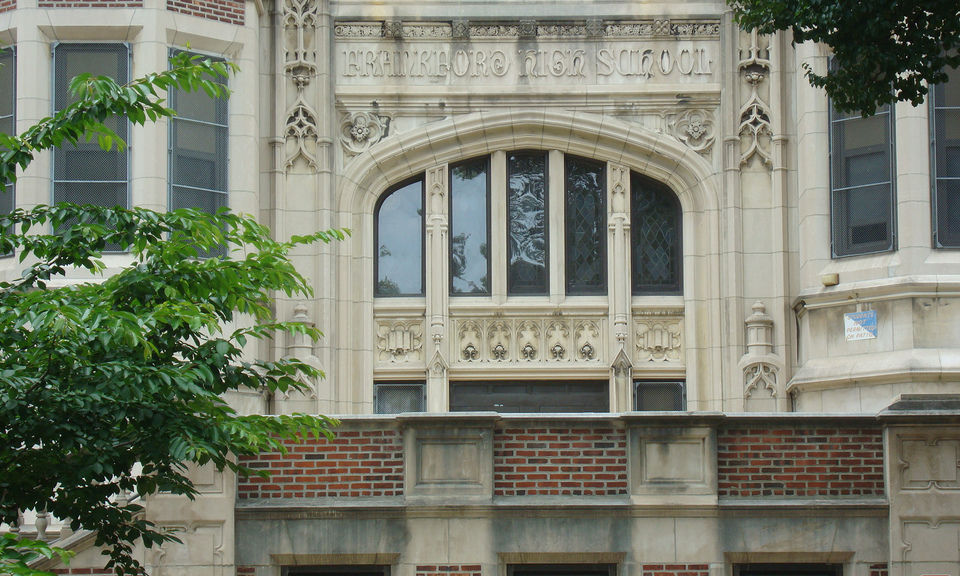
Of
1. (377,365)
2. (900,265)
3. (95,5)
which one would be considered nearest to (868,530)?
(900,265)

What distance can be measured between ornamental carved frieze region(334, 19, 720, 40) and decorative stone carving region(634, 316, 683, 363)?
12.9 ft

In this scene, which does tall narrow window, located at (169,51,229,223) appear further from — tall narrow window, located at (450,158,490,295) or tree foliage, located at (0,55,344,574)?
tree foliage, located at (0,55,344,574)

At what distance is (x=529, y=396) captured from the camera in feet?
67.5

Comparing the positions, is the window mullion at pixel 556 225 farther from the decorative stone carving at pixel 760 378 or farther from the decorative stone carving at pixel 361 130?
the decorative stone carving at pixel 760 378

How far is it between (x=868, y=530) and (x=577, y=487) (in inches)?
106

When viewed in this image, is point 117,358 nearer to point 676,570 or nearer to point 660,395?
point 676,570

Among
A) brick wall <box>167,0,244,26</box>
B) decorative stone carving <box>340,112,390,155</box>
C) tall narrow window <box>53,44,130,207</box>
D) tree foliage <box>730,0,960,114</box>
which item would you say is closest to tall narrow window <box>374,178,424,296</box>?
decorative stone carving <box>340,112,390,155</box>

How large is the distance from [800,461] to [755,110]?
7531 millimetres

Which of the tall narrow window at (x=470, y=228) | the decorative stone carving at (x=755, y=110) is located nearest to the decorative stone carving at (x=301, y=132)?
the tall narrow window at (x=470, y=228)

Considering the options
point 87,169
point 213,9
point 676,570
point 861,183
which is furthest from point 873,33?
point 87,169

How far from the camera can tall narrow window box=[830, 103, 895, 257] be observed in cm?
1905

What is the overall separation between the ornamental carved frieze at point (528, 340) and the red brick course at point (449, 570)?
6596 millimetres

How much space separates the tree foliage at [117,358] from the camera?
1056 centimetres

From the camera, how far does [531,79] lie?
20.9 m
